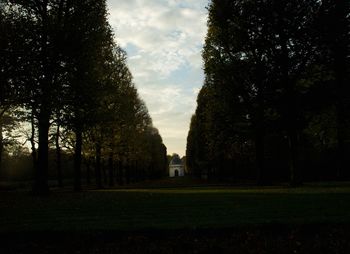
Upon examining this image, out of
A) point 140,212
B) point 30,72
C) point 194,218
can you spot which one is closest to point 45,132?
point 30,72

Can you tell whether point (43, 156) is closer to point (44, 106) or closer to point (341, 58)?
point (44, 106)

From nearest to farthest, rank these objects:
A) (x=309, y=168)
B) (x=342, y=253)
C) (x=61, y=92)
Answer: (x=342, y=253) < (x=61, y=92) < (x=309, y=168)

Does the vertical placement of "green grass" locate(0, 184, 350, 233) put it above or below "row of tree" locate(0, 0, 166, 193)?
below

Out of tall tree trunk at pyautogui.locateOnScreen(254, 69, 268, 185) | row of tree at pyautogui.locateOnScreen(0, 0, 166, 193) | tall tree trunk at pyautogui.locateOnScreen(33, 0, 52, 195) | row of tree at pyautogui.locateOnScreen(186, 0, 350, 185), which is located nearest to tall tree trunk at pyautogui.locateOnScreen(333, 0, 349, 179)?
row of tree at pyautogui.locateOnScreen(186, 0, 350, 185)

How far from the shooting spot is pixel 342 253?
33.2ft

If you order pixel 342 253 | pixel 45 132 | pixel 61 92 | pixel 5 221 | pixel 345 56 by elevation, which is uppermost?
pixel 345 56

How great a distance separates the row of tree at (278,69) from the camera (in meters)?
26.3

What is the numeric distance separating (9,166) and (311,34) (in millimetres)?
65715

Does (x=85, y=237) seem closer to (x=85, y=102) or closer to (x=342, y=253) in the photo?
(x=342, y=253)

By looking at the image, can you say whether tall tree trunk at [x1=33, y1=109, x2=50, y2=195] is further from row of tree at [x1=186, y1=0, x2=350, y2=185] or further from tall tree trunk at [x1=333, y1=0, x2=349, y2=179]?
tall tree trunk at [x1=333, y1=0, x2=349, y2=179]

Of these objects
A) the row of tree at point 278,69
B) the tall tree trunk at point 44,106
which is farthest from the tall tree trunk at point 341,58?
the tall tree trunk at point 44,106

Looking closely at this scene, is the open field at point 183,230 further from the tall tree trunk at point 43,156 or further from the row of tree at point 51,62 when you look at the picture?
the tall tree trunk at point 43,156

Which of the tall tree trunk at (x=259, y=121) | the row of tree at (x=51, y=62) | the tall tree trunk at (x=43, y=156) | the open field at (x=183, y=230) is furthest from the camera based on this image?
the tall tree trunk at (x=259, y=121)

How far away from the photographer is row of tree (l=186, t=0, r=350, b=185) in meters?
26.3
